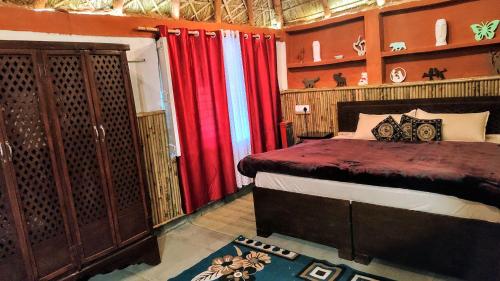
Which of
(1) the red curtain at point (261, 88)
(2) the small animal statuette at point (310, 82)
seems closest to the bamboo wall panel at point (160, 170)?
(1) the red curtain at point (261, 88)

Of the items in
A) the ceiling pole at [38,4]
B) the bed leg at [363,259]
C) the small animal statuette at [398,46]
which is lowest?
the bed leg at [363,259]

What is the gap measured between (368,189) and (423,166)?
0.40 metres

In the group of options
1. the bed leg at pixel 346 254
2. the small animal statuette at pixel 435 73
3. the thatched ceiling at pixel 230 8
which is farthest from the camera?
the small animal statuette at pixel 435 73

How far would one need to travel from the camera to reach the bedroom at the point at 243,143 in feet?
6.66

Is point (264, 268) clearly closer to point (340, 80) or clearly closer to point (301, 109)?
point (301, 109)

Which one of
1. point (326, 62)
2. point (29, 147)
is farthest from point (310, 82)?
point (29, 147)

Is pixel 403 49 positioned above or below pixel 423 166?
above

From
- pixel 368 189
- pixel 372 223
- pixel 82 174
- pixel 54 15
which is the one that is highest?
pixel 54 15

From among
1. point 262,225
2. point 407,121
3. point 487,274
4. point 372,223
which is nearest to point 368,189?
point 372,223

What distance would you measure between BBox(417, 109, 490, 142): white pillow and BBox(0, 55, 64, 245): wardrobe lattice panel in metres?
3.36

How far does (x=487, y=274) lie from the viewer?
1895mm

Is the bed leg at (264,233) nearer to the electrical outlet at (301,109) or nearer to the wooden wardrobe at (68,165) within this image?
the wooden wardrobe at (68,165)

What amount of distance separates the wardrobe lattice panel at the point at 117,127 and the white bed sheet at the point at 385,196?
1.08m

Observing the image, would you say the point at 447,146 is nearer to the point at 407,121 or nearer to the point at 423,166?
the point at 407,121
